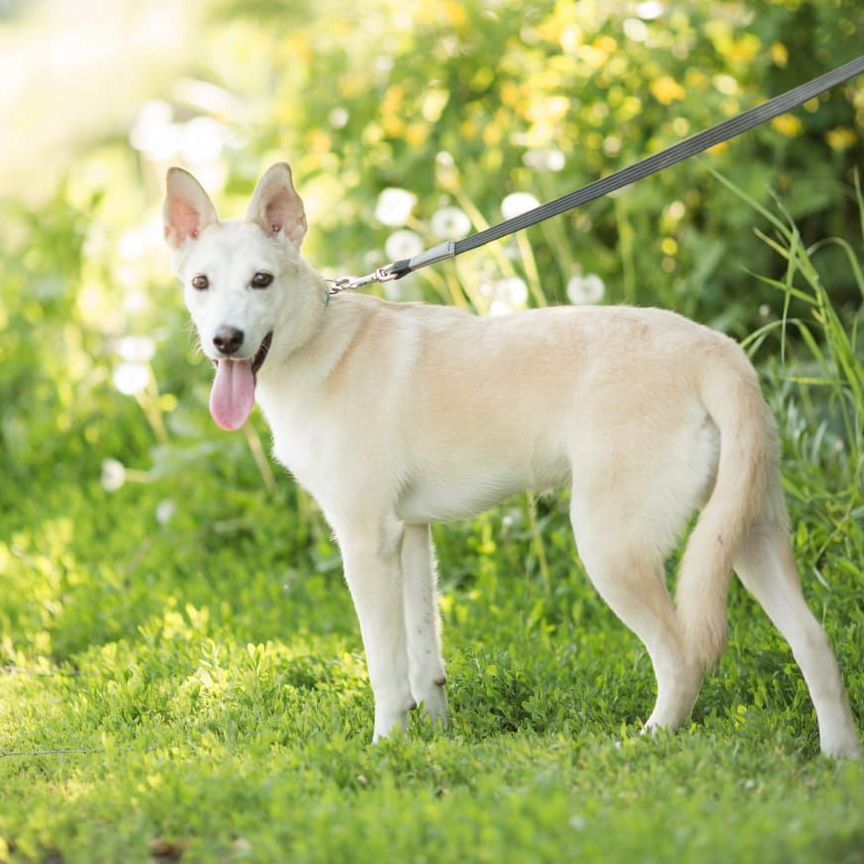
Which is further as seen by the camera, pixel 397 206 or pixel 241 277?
pixel 397 206

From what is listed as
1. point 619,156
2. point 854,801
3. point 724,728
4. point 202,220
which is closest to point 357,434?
point 202,220

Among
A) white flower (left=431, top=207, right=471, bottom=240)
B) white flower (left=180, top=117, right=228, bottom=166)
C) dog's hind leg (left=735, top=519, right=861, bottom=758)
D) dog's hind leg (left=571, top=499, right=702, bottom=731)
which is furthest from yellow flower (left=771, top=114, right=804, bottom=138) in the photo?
dog's hind leg (left=571, top=499, right=702, bottom=731)

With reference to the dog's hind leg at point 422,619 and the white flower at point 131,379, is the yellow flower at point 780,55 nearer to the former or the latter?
the white flower at point 131,379

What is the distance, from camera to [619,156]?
7074mm

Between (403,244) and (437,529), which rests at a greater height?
(403,244)

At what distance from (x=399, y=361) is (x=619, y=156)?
3353 millimetres

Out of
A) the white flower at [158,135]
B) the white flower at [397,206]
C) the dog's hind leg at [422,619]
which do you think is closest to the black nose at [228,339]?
the dog's hind leg at [422,619]

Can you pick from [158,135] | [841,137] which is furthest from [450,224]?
[841,137]

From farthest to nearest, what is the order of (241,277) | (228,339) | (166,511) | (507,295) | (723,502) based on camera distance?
(166,511)
(507,295)
(241,277)
(228,339)
(723,502)

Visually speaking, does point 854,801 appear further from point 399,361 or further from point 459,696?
point 399,361

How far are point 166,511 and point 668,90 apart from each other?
351 cm

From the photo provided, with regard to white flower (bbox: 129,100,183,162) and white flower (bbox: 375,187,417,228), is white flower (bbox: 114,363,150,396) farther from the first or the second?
white flower (bbox: 129,100,183,162)

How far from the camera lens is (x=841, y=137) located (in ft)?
23.2

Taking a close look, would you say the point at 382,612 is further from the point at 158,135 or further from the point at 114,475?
the point at 158,135
